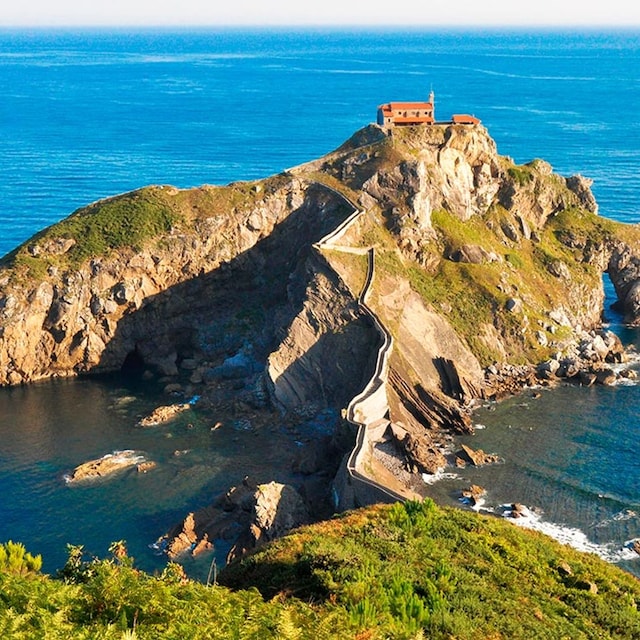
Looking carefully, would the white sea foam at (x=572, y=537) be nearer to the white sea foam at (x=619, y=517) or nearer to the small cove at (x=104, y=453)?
the white sea foam at (x=619, y=517)

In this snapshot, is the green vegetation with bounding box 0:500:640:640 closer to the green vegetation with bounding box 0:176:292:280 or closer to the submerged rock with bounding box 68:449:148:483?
the submerged rock with bounding box 68:449:148:483

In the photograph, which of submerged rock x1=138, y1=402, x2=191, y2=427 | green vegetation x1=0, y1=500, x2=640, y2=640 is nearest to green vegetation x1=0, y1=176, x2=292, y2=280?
submerged rock x1=138, y1=402, x2=191, y2=427

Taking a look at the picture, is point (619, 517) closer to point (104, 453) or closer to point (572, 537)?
point (572, 537)

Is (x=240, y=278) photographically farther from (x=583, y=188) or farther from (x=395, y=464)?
(x=583, y=188)

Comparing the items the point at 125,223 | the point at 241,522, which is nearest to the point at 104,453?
the point at 241,522

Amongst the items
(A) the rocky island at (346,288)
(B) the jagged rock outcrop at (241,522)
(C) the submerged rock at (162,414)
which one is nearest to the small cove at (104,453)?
(C) the submerged rock at (162,414)

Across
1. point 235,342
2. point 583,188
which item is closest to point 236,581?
point 235,342
